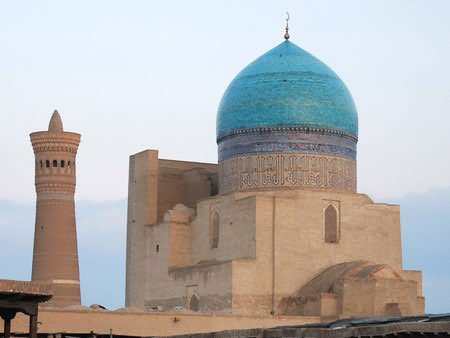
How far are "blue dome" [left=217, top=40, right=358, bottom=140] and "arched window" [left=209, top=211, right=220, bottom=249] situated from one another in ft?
7.89

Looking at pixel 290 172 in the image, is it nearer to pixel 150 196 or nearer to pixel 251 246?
pixel 251 246

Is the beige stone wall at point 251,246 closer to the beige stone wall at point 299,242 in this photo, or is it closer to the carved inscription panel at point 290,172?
the beige stone wall at point 299,242

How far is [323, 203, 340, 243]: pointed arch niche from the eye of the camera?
3109 centimetres

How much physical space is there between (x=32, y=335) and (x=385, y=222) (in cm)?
1633

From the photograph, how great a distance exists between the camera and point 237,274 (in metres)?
29.5

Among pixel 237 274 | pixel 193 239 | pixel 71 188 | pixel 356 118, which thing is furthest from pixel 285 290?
pixel 71 188

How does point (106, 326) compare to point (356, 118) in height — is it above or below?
below

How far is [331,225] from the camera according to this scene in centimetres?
3120

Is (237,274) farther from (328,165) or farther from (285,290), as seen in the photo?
(328,165)

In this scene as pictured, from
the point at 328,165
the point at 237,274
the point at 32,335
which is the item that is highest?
the point at 328,165

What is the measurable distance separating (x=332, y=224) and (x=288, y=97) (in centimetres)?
363

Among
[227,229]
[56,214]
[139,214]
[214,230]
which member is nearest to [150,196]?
[139,214]

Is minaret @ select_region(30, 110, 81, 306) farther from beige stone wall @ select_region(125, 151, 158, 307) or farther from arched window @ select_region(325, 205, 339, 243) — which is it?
arched window @ select_region(325, 205, 339, 243)

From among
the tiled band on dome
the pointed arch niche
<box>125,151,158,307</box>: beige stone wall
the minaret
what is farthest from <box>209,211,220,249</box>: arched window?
the minaret
